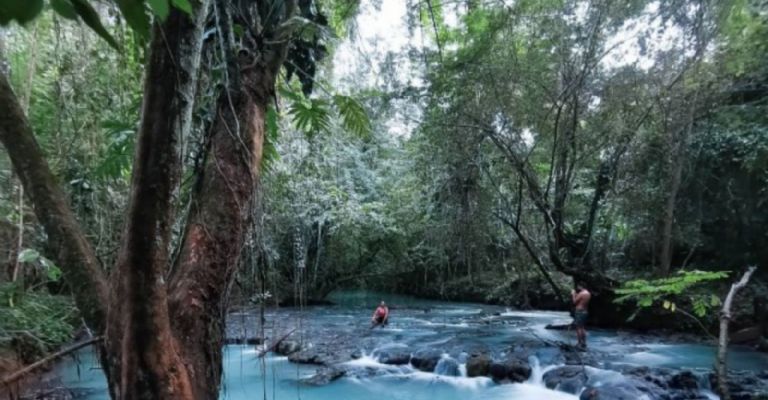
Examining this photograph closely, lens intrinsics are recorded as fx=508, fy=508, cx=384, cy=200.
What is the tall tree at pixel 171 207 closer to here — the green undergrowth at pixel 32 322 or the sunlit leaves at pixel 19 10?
the sunlit leaves at pixel 19 10

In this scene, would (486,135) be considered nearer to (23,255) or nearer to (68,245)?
(23,255)

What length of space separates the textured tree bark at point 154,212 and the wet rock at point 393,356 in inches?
355

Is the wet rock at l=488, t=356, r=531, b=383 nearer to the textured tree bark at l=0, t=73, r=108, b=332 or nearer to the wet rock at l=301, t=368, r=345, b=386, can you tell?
the wet rock at l=301, t=368, r=345, b=386

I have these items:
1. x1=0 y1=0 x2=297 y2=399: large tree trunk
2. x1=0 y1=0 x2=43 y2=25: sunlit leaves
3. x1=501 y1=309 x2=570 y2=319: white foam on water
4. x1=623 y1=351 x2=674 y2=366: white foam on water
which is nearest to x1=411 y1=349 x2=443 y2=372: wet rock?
x1=623 y1=351 x2=674 y2=366: white foam on water

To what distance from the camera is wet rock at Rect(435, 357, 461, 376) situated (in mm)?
9560

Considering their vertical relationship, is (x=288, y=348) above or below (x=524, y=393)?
above

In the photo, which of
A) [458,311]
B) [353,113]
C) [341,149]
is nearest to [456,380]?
[353,113]

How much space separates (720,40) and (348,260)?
15475 millimetres

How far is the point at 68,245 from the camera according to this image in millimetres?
1931

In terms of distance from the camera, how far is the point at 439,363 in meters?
9.83

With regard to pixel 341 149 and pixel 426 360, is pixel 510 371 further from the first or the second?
pixel 341 149

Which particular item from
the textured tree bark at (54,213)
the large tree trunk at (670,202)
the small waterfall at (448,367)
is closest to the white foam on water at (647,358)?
the large tree trunk at (670,202)

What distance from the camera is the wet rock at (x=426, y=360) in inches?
387

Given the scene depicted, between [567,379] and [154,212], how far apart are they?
8.31m
